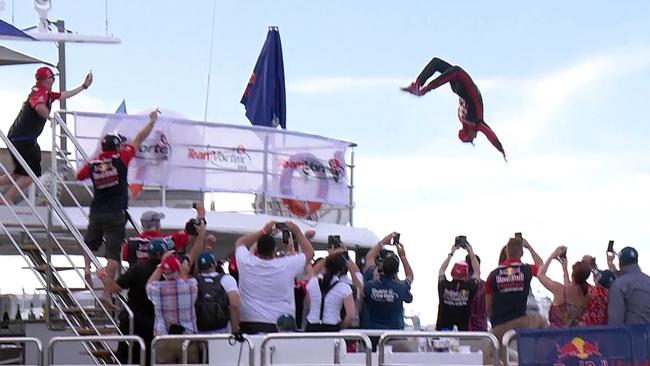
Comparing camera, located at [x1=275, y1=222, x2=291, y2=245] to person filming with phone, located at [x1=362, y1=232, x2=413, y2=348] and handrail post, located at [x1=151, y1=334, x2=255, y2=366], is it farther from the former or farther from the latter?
handrail post, located at [x1=151, y1=334, x2=255, y2=366]

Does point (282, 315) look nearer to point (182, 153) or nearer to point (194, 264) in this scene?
point (194, 264)

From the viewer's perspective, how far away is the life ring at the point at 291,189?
17422 millimetres

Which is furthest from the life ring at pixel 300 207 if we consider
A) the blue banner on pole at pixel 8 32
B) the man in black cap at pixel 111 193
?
the man in black cap at pixel 111 193

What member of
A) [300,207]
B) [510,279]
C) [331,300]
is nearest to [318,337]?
[331,300]

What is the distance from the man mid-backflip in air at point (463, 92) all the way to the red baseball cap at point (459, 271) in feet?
17.5

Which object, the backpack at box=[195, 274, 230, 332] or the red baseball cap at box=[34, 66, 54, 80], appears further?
the red baseball cap at box=[34, 66, 54, 80]

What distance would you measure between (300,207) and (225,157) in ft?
4.04

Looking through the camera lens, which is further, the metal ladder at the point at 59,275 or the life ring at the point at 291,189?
the life ring at the point at 291,189

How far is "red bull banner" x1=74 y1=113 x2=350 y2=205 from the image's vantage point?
16531 millimetres

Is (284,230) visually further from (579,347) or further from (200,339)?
(579,347)

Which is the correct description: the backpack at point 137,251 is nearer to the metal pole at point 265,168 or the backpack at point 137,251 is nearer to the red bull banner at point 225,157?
the red bull banner at point 225,157

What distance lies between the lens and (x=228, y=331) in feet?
40.9

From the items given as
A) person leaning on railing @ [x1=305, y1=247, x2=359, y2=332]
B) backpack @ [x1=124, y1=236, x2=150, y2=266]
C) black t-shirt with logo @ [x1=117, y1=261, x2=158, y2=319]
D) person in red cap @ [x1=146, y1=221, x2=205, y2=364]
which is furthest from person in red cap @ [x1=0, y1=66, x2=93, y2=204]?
person leaning on railing @ [x1=305, y1=247, x2=359, y2=332]

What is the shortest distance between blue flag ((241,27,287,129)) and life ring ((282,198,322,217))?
3.05m
